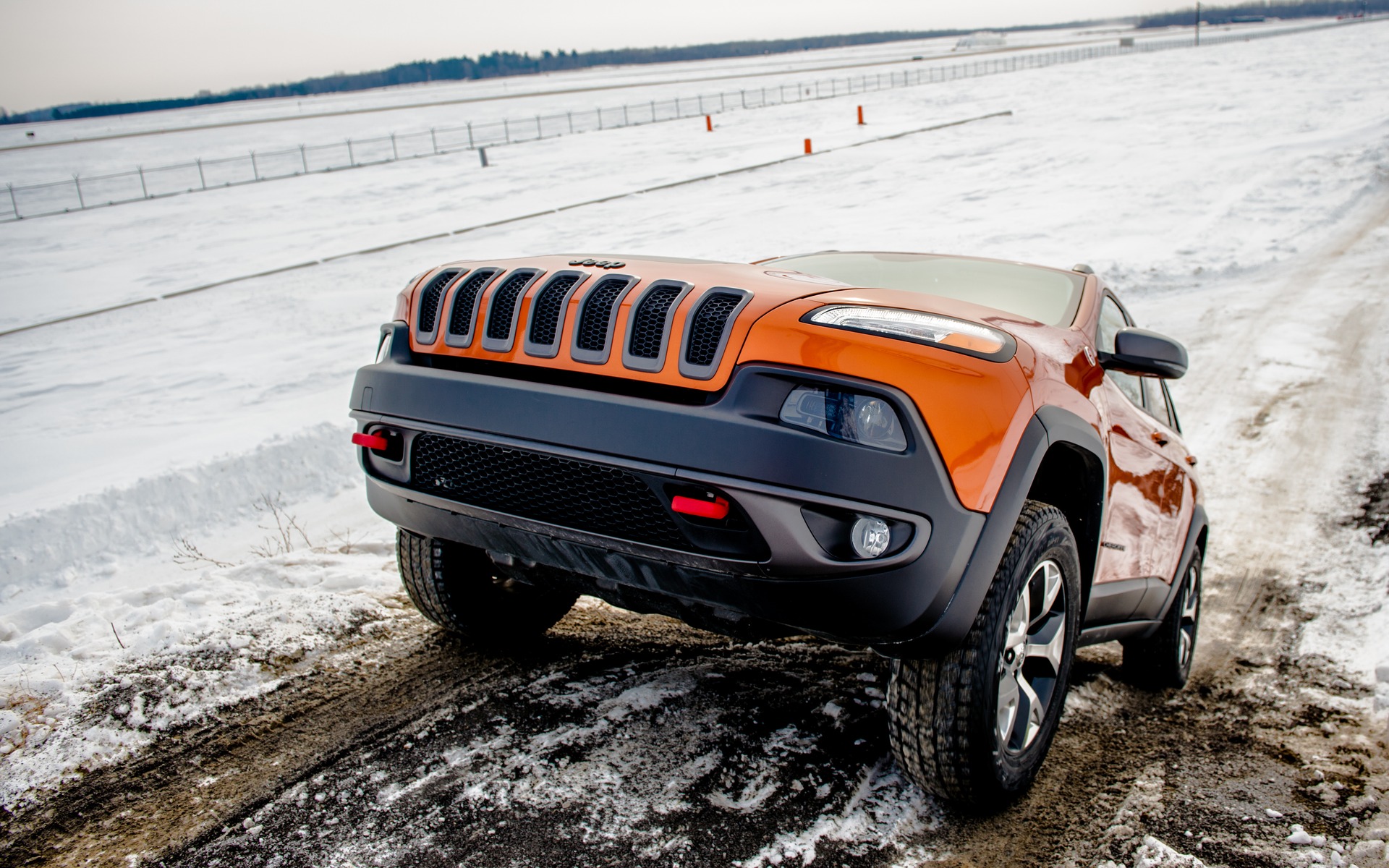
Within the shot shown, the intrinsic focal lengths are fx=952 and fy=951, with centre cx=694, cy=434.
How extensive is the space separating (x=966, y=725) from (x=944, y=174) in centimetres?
2177

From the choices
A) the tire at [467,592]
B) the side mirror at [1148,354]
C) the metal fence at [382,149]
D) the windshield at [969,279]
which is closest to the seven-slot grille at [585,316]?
the tire at [467,592]

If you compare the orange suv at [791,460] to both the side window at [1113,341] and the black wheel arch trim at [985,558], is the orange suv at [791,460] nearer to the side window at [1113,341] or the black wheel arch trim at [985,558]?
the black wheel arch trim at [985,558]

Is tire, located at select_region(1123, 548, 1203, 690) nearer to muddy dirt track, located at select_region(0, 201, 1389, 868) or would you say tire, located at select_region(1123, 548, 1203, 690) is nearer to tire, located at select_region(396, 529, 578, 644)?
muddy dirt track, located at select_region(0, 201, 1389, 868)

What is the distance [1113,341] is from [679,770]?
2175 mm

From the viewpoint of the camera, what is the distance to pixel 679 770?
280 cm

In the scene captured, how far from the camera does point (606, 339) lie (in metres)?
2.38

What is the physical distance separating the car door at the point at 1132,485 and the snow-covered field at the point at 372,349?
673 millimetres

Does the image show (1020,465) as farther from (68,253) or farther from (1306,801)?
(68,253)

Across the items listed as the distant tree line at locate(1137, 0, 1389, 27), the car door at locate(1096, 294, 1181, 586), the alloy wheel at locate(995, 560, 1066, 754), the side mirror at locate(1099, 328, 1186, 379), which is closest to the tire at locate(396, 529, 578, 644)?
the alloy wheel at locate(995, 560, 1066, 754)

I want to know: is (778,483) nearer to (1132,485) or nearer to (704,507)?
(704,507)

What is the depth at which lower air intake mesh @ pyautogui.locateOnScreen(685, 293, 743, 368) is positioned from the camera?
2.29 m

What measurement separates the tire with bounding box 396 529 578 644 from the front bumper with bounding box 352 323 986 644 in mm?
904

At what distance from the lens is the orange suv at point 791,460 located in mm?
2166

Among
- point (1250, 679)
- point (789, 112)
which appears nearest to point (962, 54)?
point (789, 112)
